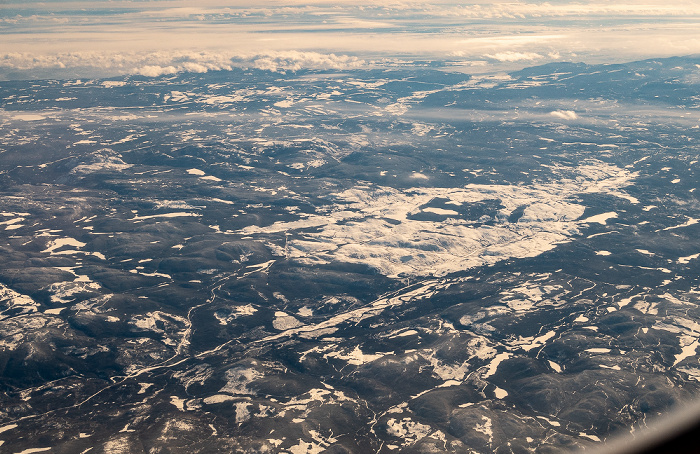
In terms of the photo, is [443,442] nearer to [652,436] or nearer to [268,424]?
[268,424]

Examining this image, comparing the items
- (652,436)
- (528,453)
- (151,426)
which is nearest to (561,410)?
(528,453)

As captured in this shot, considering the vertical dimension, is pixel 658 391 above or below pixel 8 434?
above

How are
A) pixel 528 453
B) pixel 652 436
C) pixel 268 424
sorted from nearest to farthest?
1. pixel 652 436
2. pixel 528 453
3. pixel 268 424

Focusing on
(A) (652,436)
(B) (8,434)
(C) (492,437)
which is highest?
(A) (652,436)

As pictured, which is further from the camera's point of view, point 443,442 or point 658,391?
point 658,391

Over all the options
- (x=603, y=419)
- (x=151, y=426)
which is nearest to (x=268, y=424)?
(x=151, y=426)

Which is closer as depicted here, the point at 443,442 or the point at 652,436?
the point at 652,436

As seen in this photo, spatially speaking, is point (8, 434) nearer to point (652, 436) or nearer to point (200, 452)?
point (200, 452)

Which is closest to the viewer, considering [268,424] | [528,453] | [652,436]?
[652,436]

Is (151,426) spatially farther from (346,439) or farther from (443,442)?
(443,442)
